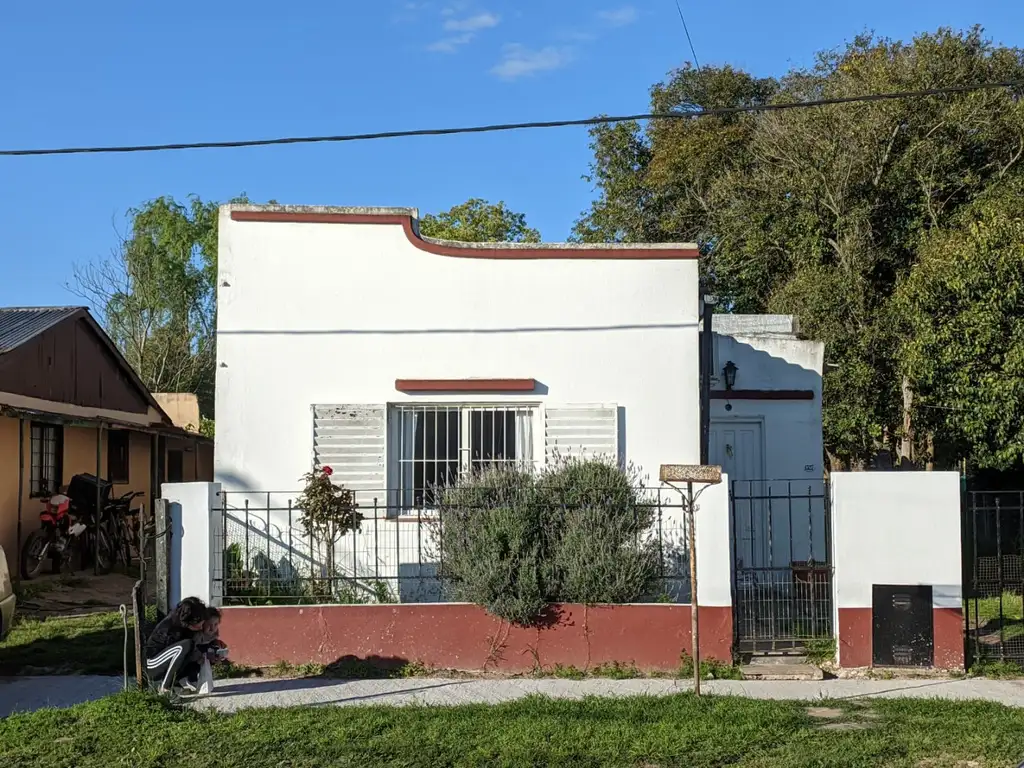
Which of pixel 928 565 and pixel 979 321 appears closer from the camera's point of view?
pixel 928 565

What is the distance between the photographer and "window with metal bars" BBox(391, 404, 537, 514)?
11.7 m

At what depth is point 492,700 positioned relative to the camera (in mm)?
8562

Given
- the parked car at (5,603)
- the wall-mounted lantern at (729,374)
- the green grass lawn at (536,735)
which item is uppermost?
the wall-mounted lantern at (729,374)

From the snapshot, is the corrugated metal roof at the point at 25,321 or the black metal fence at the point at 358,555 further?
the corrugated metal roof at the point at 25,321

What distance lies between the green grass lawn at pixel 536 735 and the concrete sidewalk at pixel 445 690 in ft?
1.40

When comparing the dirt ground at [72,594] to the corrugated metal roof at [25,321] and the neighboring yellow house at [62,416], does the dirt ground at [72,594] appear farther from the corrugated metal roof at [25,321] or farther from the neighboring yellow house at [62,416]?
the corrugated metal roof at [25,321]

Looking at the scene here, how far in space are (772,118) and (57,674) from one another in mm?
17568

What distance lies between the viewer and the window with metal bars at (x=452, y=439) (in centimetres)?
1172

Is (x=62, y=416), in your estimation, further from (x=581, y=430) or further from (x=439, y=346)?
(x=581, y=430)

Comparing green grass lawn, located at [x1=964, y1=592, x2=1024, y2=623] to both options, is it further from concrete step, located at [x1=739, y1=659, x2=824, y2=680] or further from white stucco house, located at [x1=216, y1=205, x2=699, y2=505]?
white stucco house, located at [x1=216, y1=205, x2=699, y2=505]

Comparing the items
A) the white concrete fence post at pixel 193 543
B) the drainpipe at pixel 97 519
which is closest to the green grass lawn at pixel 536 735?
the white concrete fence post at pixel 193 543

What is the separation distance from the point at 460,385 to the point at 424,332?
716 millimetres

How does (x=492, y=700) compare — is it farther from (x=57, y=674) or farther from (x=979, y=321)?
(x=979, y=321)

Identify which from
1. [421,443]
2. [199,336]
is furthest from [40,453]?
[199,336]
